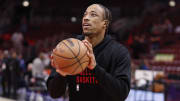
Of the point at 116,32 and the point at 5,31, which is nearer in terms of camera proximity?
the point at 116,32

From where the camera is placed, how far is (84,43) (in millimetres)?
2121

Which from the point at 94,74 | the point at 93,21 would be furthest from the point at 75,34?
the point at 94,74

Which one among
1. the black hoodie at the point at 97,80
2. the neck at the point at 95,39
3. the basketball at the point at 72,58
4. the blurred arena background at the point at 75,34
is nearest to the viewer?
the basketball at the point at 72,58

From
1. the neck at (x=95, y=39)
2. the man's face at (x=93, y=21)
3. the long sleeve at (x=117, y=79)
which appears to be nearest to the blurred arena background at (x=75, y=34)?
the neck at (x=95, y=39)

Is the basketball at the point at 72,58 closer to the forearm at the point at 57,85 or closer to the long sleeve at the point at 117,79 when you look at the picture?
the long sleeve at the point at 117,79

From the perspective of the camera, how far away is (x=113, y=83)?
85.4 inches

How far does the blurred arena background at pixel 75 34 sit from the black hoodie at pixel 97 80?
2.11ft

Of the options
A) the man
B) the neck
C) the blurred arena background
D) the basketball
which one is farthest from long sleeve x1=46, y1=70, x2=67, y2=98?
the blurred arena background

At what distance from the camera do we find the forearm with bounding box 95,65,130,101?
7.01ft

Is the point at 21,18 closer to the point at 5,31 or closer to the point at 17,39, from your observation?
the point at 5,31

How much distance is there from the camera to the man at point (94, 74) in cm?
229

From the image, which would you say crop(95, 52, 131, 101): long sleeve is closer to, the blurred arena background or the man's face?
the man's face

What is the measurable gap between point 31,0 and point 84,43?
1947 cm

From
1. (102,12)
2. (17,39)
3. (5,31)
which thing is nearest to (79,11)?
(5,31)
